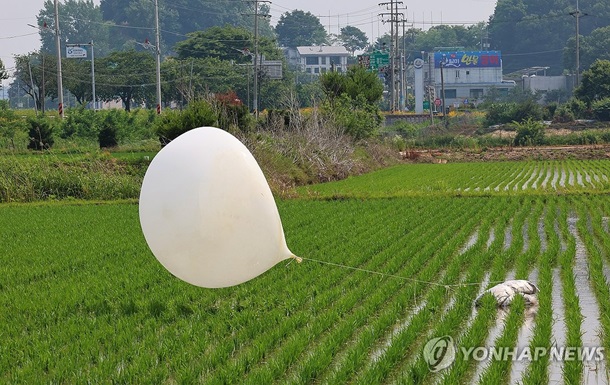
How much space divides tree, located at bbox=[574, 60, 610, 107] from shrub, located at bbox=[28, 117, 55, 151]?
42.1m

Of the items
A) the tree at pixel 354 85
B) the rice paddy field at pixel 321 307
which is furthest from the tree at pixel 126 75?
the rice paddy field at pixel 321 307

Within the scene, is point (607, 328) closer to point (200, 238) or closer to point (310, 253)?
point (200, 238)

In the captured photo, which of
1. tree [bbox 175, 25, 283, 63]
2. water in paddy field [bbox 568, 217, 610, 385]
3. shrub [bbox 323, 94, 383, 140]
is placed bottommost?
water in paddy field [bbox 568, 217, 610, 385]

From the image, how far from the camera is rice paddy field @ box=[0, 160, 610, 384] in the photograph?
6797 mm

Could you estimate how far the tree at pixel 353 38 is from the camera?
160 m

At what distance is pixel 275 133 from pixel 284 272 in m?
20.0

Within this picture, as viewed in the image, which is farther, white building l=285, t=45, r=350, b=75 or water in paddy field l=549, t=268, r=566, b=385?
white building l=285, t=45, r=350, b=75

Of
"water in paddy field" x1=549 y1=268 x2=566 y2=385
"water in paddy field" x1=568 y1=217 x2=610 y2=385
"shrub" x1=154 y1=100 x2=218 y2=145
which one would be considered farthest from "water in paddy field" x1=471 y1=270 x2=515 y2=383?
"shrub" x1=154 y1=100 x2=218 y2=145

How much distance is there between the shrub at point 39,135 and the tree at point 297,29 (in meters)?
116

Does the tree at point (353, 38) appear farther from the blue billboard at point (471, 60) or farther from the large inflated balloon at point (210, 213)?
the large inflated balloon at point (210, 213)

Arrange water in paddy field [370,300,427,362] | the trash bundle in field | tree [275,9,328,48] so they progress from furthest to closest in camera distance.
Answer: tree [275,9,328,48], the trash bundle in field, water in paddy field [370,300,427,362]

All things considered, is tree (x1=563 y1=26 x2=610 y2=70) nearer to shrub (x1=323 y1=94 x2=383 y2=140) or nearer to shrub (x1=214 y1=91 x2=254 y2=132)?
shrub (x1=323 y1=94 x2=383 y2=140)

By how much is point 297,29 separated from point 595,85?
91595 millimetres

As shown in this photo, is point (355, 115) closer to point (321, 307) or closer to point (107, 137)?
point (107, 137)
